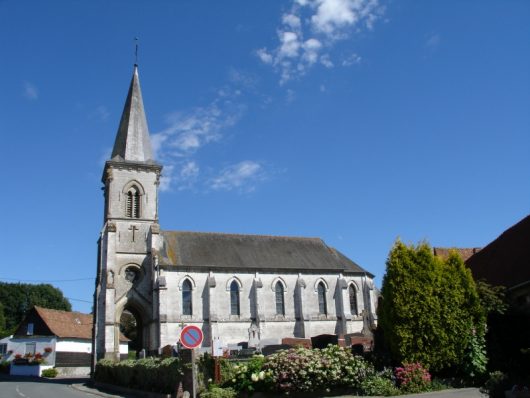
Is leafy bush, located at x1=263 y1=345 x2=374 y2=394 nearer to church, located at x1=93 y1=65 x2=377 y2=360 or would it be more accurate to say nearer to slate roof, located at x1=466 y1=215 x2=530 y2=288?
slate roof, located at x1=466 y1=215 x2=530 y2=288

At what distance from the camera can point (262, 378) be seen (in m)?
15.6

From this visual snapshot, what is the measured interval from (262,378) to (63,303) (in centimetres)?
8283

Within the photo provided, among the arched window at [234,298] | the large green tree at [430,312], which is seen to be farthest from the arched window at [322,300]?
the large green tree at [430,312]

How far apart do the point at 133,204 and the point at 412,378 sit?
29307mm

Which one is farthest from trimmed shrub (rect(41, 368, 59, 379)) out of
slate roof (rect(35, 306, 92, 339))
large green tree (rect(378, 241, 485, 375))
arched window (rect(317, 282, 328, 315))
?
large green tree (rect(378, 241, 485, 375))

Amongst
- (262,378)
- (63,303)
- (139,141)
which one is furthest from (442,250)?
(63,303)

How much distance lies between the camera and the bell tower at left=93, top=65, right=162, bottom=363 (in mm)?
36156

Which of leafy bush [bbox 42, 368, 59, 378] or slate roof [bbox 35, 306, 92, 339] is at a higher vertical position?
slate roof [bbox 35, 306, 92, 339]

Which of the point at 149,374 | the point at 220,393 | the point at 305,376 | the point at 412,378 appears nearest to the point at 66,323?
the point at 149,374

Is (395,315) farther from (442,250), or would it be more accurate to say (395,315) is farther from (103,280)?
(103,280)

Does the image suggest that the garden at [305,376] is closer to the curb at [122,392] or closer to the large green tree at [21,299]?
the curb at [122,392]

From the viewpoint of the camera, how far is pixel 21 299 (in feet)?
282

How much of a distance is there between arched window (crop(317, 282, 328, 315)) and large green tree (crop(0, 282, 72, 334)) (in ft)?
199

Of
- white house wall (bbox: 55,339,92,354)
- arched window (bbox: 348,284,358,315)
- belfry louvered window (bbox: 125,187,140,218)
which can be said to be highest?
belfry louvered window (bbox: 125,187,140,218)
